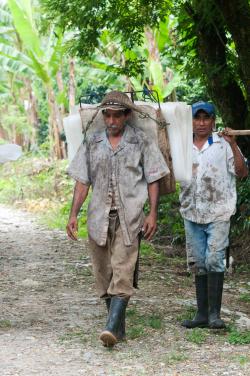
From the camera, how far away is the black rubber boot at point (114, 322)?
484 centimetres

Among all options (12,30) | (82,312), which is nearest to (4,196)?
(12,30)

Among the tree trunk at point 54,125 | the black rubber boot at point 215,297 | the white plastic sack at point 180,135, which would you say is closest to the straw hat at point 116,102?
the white plastic sack at point 180,135

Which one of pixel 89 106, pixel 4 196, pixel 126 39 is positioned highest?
pixel 126 39

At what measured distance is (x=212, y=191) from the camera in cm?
560

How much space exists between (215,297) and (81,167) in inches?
59.8

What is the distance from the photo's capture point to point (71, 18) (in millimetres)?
9625

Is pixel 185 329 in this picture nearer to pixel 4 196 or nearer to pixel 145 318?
pixel 145 318

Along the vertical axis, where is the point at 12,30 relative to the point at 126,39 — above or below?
above

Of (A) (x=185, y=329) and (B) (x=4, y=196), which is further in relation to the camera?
(B) (x=4, y=196)

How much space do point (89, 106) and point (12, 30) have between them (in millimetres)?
16366

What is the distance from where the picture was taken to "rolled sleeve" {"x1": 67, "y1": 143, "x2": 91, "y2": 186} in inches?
207

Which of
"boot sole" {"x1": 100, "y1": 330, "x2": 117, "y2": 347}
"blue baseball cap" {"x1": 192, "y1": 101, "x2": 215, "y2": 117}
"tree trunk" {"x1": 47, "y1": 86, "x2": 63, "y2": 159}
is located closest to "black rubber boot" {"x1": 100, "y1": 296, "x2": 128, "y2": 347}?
"boot sole" {"x1": 100, "y1": 330, "x2": 117, "y2": 347}

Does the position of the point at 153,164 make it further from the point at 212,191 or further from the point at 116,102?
the point at 212,191

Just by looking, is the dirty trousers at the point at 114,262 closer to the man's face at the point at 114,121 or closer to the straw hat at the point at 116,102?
the man's face at the point at 114,121
